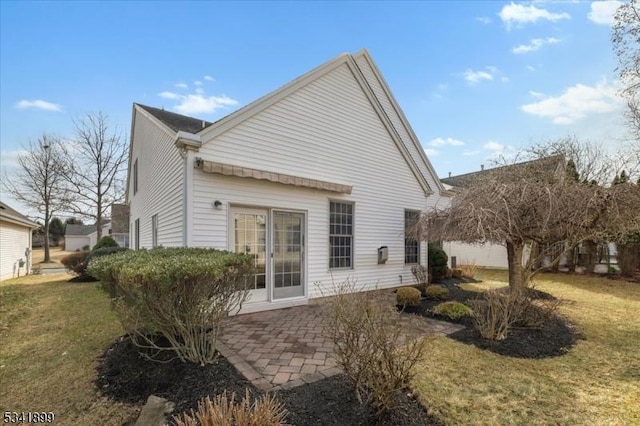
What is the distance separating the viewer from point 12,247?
16.5 metres

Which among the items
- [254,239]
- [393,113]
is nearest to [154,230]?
[254,239]

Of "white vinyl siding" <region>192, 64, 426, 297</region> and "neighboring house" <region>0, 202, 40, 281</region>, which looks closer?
"white vinyl siding" <region>192, 64, 426, 297</region>

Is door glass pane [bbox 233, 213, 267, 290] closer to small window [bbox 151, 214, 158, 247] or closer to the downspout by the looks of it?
the downspout

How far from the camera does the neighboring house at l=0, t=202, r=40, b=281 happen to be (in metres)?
15.1

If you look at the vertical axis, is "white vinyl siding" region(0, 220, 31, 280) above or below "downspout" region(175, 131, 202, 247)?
below

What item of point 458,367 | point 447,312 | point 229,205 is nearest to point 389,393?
point 458,367

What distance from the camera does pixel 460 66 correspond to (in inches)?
432

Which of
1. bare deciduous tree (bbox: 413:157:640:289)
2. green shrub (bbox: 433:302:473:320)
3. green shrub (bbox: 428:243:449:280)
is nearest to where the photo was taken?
bare deciduous tree (bbox: 413:157:640:289)

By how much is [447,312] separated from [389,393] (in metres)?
4.30

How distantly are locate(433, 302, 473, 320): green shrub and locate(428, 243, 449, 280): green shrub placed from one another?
4.94 meters

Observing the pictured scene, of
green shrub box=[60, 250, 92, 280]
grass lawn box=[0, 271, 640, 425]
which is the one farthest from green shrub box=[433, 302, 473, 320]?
green shrub box=[60, 250, 92, 280]

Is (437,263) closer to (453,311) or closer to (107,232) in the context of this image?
(453,311)

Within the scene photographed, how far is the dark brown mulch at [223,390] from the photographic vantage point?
9.32 ft

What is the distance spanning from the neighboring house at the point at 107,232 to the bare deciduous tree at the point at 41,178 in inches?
149
